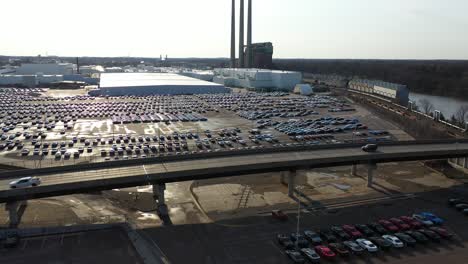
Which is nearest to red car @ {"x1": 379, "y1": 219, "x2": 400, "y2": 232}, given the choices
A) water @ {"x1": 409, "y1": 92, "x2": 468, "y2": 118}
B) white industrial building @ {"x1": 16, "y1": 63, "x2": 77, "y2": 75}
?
water @ {"x1": 409, "y1": 92, "x2": 468, "y2": 118}

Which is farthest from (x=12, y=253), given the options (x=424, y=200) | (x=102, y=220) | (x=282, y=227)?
(x=424, y=200)

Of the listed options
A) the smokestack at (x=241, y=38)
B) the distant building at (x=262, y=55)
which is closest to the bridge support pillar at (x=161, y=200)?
the smokestack at (x=241, y=38)

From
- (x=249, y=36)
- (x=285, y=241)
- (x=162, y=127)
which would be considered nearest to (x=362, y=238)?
(x=285, y=241)

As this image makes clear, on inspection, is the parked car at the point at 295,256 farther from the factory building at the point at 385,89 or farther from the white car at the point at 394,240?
the factory building at the point at 385,89

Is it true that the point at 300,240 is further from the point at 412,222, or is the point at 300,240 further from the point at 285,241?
the point at 412,222

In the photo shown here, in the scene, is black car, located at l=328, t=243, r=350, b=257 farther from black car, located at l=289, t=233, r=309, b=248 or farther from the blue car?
the blue car

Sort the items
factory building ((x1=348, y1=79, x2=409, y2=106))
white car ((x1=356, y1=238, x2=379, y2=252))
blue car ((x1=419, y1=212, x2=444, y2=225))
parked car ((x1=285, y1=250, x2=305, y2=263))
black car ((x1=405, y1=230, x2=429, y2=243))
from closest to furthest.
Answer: parked car ((x1=285, y1=250, x2=305, y2=263)), white car ((x1=356, y1=238, x2=379, y2=252)), black car ((x1=405, y1=230, x2=429, y2=243)), blue car ((x1=419, y1=212, x2=444, y2=225)), factory building ((x1=348, y1=79, x2=409, y2=106))
